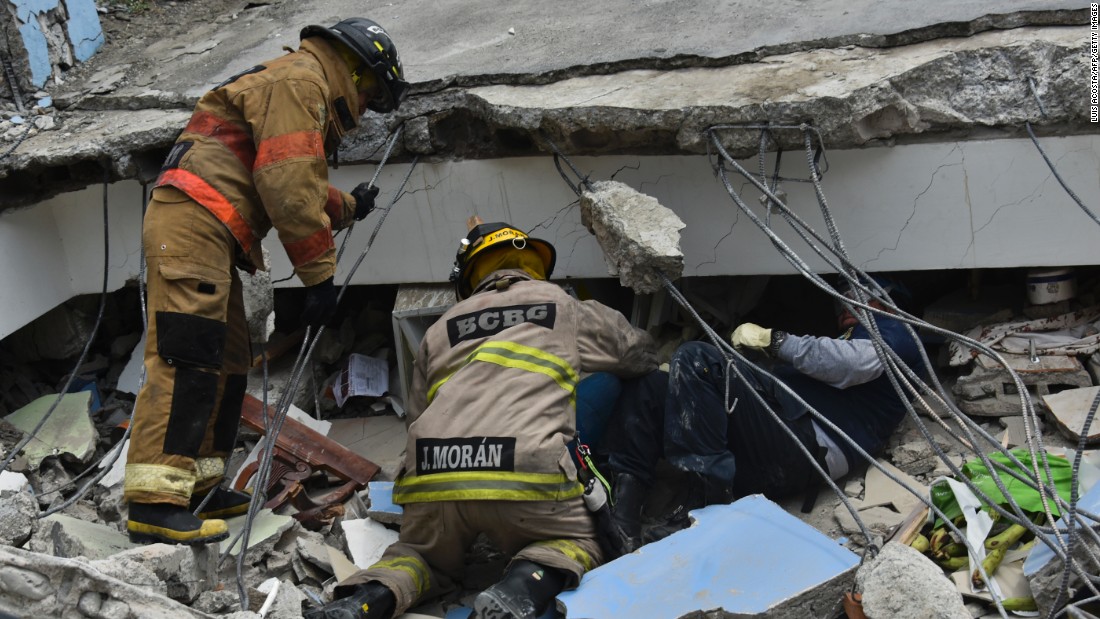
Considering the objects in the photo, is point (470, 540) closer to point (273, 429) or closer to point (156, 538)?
point (273, 429)

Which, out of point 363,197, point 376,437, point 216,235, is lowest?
point 376,437

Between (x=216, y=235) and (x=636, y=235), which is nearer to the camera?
(x=216, y=235)

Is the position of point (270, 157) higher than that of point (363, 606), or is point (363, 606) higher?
point (270, 157)

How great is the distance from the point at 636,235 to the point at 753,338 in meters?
0.60

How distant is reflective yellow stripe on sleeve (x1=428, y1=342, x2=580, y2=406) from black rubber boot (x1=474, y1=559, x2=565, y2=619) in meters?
0.62

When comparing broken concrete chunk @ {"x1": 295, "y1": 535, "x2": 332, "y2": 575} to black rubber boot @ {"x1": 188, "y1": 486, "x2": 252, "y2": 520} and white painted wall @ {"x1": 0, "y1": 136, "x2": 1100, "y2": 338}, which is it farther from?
white painted wall @ {"x1": 0, "y1": 136, "x2": 1100, "y2": 338}

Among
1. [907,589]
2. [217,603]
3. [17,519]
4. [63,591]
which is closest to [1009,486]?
[907,589]

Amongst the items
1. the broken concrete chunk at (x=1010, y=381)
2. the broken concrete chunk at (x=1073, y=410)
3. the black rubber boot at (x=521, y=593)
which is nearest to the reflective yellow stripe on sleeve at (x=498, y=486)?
the black rubber boot at (x=521, y=593)

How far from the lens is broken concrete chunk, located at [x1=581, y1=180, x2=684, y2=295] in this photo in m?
3.88

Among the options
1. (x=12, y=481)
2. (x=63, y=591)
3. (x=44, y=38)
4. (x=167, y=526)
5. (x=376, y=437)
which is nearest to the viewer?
(x=63, y=591)

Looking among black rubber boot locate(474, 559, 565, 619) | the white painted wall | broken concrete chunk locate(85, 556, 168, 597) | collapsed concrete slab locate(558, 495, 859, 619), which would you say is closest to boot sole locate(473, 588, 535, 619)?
black rubber boot locate(474, 559, 565, 619)

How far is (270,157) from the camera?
3555 millimetres

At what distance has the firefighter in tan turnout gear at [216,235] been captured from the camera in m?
3.54

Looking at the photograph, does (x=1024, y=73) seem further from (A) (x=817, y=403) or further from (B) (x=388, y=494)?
(B) (x=388, y=494)
